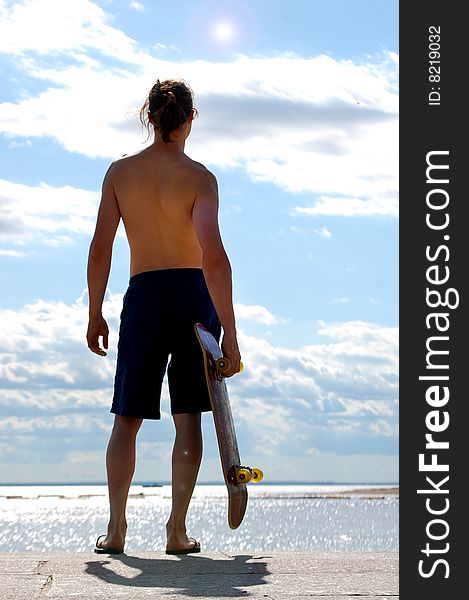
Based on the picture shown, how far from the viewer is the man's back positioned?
257 inches

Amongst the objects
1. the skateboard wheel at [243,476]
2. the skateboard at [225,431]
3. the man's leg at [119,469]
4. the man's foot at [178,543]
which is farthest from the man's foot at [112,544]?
the skateboard wheel at [243,476]

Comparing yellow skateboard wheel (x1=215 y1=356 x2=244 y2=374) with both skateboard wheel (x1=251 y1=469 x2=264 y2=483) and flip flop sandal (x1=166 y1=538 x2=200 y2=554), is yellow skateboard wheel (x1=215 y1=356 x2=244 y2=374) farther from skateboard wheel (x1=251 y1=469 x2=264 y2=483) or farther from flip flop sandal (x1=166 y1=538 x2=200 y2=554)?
flip flop sandal (x1=166 y1=538 x2=200 y2=554)

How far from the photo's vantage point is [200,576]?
16.5ft

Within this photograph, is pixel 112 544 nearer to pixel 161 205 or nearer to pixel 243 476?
pixel 243 476

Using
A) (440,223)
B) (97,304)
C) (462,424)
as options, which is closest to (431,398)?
(462,424)

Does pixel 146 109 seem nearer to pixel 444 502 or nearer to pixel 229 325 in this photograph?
pixel 229 325

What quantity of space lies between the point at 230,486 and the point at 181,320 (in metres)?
1.06

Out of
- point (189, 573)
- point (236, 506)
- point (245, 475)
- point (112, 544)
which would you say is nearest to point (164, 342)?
point (245, 475)

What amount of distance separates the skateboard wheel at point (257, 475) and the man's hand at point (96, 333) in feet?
4.16

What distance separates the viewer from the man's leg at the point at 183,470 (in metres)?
6.34

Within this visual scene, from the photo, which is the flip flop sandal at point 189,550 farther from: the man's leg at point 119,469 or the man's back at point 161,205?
the man's back at point 161,205

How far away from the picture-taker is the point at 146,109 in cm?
682

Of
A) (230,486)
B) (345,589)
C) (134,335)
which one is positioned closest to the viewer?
(345,589)

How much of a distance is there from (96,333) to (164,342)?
47 cm
